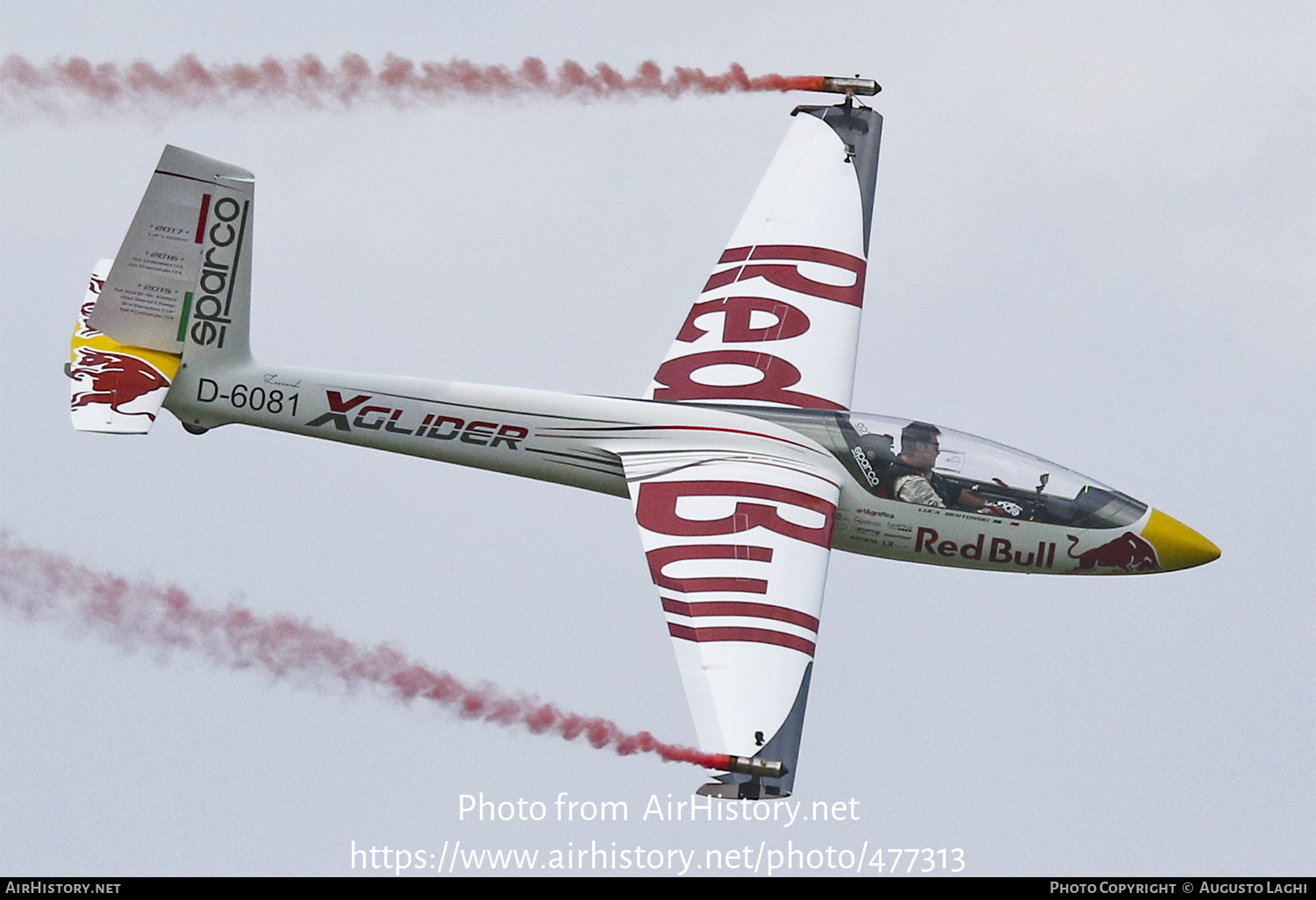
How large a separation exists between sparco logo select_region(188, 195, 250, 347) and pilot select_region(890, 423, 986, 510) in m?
7.41

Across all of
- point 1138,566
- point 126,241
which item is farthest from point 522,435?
point 1138,566

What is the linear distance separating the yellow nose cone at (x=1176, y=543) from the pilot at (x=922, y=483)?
2031 millimetres

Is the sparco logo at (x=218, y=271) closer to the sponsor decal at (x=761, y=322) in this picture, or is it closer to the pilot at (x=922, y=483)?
the sponsor decal at (x=761, y=322)

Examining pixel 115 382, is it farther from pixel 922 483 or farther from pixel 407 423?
pixel 922 483

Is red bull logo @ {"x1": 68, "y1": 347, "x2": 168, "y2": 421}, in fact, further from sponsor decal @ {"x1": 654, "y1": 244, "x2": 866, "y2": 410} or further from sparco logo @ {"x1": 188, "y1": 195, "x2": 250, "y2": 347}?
sponsor decal @ {"x1": 654, "y1": 244, "x2": 866, "y2": 410}

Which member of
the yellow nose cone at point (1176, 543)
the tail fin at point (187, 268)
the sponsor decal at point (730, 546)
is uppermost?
the tail fin at point (187, 268)

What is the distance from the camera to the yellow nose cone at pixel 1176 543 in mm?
24109

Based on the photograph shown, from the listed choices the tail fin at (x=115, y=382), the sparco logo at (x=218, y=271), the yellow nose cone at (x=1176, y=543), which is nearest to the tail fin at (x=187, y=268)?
the sparco logo at (x=218, y=271)

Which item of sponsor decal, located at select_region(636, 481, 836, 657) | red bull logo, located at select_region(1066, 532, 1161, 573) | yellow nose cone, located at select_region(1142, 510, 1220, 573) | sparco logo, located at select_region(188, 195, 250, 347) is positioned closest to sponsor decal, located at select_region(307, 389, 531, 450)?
sparco logo, located at select_region(188, 195, 250, 347)

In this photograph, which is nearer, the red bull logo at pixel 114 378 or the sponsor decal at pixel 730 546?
the sponsor decal at pixel 730 546

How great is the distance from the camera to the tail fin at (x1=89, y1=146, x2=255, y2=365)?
22.6m

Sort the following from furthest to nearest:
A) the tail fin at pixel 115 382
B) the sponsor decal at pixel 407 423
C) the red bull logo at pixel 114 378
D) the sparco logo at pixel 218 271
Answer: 1. the sponsor decal at pixel 407 423
2. the sparco logo at pixel 218 271
3. the red bull logo at pixel 114 378
4. the tail fin at pixel 115 382

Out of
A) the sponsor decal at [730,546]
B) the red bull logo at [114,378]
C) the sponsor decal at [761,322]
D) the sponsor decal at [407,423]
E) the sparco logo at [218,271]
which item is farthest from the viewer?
the sponsor decal at [761,322]

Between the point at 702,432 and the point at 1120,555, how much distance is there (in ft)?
15.9
